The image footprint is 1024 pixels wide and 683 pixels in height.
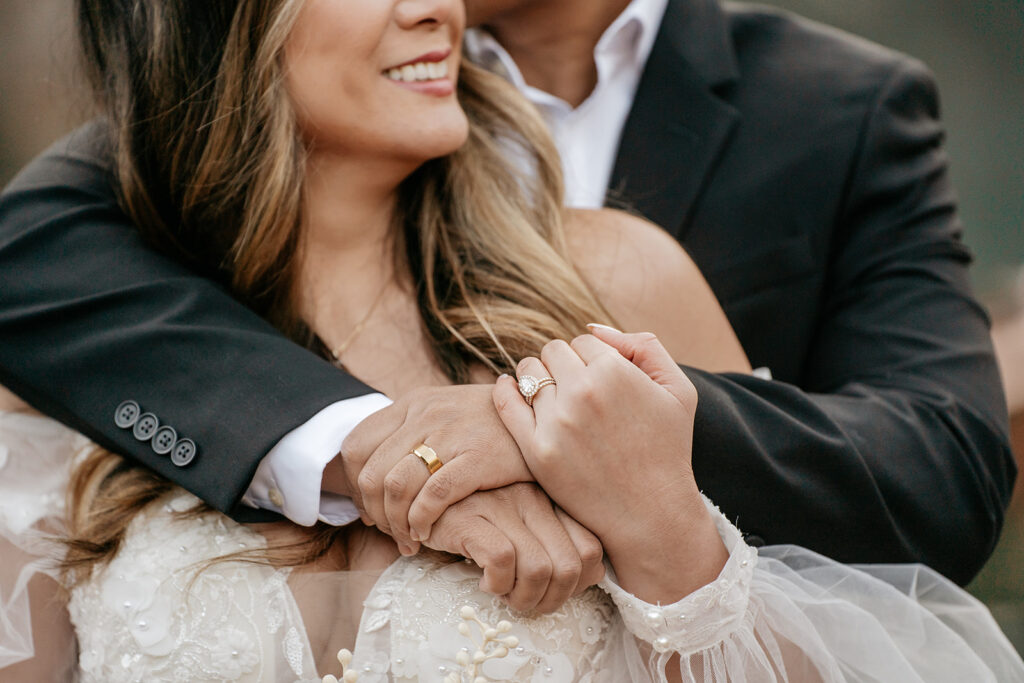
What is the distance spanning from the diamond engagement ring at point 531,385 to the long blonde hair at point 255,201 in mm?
261

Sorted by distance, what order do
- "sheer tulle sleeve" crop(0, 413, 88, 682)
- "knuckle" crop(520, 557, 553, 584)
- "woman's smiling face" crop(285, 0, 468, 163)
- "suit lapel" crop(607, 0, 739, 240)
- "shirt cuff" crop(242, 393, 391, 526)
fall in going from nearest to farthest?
"knuckle" crop(520, 557, 553, 584) → "shirt cuff" crop(242, 393, 391, 526) → "sheer tulle sleeve" crop(0, 413, 88, 682) → "woman's smiling face" crop(285, 0, 468, 163) → "suit lapel" crop(607, 0, 739, 240)

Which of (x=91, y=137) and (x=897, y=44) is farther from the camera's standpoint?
(x=897, y=44)

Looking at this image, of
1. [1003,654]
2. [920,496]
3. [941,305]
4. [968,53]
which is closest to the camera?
[1003,654]

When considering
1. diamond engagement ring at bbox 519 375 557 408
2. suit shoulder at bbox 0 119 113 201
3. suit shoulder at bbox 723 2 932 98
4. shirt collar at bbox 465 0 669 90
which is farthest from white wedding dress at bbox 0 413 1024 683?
shirt collar at bbox 465 0 669 90

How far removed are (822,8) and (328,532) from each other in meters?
6.17

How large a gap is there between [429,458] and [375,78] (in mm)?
788

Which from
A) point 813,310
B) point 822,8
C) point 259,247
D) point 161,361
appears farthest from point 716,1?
point 822,8

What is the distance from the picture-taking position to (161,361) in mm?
1698

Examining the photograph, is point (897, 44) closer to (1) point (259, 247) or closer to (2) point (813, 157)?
(2) point (813, 157)

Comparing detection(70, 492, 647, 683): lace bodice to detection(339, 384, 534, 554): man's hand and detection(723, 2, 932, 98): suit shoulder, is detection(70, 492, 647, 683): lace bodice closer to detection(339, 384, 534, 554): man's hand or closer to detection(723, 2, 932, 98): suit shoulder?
detection(339, 384, 534, 554): man's hand

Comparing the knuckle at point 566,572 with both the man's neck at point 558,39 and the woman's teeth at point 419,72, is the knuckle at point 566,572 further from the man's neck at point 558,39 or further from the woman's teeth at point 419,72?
the man's neck at point 558,39

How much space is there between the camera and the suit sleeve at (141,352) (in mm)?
1607

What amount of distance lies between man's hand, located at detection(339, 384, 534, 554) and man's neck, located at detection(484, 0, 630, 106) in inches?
54.5

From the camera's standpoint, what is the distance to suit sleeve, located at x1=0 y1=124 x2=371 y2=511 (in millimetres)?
1607
